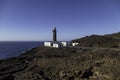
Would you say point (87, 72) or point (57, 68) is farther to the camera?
point (57, 68)

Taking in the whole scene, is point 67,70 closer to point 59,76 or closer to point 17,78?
point 59,76

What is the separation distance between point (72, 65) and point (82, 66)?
1.76 m

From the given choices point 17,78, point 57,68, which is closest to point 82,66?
point 57,68

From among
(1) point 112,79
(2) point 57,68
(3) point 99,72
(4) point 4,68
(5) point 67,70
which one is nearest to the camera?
(1) point 112,79

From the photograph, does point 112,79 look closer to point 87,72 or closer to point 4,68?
point 87,72

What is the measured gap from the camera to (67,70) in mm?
24484

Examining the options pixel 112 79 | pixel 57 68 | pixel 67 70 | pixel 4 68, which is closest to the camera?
pixel 112 79

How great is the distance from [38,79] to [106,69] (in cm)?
792

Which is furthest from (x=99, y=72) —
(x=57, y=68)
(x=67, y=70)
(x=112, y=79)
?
(x=57, y=68)

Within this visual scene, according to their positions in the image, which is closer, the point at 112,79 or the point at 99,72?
the point at 112,79

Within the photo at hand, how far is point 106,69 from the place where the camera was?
22281mm

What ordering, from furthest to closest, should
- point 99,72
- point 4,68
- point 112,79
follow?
point 4,68, point 99,72, point 112,79

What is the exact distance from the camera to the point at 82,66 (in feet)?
82.6

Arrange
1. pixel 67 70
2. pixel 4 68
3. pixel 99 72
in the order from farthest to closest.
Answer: pixel 4 68
pixel 67 70
pixel 99 72
